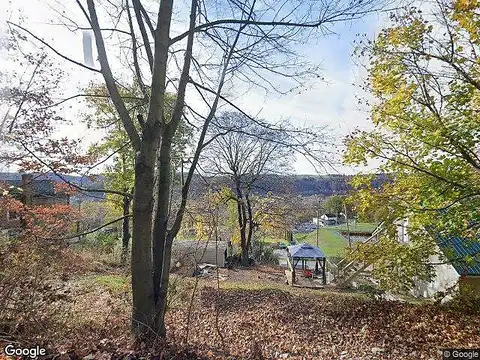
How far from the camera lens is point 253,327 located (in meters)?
6.58

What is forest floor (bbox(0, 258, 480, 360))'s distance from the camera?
358cm

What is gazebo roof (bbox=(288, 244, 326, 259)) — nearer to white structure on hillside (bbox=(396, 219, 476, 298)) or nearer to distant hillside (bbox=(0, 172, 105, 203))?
A: white structure on hillside (bbox=(396, 219, 476, 298))

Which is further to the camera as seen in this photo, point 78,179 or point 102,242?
point 102,242

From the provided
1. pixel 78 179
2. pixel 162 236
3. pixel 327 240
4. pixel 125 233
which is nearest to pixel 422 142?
pixel 162 236

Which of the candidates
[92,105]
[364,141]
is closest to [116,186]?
[92,105]

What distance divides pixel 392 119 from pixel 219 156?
1377 centimetres

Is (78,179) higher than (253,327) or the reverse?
higher

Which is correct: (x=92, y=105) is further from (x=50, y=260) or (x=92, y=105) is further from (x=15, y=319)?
(x=15, y=319)

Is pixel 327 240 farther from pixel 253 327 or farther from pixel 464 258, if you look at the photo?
pixel 253 327

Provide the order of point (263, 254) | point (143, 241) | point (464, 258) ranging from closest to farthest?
point (143, 241), point (464, 258), point (263, 254)

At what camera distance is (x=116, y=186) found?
623 inches

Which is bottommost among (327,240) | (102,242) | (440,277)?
(327,240)

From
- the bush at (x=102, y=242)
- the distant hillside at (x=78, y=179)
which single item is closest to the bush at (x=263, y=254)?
the bush at (x=102, y=242)

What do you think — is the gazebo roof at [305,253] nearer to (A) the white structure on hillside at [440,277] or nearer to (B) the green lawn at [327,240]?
(A) the white structure on hillside at [440,277]
